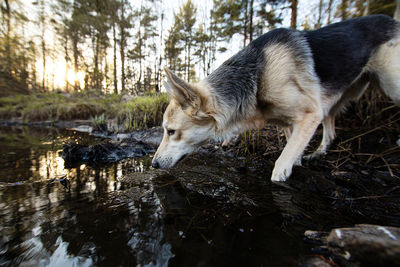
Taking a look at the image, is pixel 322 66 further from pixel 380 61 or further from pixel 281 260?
pixel 281 260

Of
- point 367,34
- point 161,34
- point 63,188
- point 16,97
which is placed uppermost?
point 161,34

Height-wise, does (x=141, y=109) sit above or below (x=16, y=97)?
below

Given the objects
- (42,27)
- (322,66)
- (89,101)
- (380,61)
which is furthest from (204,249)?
(42,27)

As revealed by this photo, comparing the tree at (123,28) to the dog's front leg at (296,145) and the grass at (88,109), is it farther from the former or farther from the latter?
the dog's front leg at (296,145)

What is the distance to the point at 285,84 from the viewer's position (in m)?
1.92

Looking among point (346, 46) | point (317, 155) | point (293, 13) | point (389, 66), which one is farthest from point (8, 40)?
point (389, 66)

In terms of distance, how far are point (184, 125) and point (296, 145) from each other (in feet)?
4.58

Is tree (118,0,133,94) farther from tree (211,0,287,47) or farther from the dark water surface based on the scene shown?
the dark water surface

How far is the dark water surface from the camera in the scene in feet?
2.85

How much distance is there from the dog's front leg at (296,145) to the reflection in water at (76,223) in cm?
139

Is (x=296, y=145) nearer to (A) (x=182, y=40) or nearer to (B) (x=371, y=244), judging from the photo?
(B) (x=371, y=244)

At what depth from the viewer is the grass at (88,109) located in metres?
6.94

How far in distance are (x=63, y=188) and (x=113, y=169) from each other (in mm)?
773

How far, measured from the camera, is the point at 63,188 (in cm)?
181
